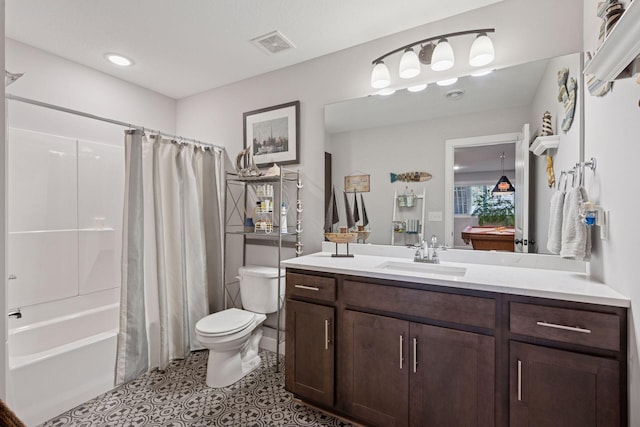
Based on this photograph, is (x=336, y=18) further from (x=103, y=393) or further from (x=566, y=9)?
(x=103, y=393)

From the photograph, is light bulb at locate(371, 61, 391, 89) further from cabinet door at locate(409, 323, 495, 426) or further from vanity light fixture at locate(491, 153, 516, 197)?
cabinet door at locate(409, 323, 495, 426)

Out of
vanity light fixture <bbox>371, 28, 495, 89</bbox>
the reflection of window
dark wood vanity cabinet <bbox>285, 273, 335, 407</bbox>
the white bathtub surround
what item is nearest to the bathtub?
the white bathtub surround

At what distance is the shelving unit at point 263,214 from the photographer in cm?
250

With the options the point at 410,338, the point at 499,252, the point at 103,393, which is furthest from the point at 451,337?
the point at 103,393

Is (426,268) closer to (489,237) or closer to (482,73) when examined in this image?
(489,237)

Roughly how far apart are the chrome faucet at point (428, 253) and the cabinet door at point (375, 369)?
0.53 m

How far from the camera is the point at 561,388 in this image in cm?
118

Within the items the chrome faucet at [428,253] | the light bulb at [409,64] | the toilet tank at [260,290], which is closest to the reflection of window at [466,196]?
the chrome faucet at [428,253]

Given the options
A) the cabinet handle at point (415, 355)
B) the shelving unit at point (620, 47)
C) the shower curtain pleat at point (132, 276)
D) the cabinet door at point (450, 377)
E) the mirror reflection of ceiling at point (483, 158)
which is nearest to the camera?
the shelving unit at point (620, 47)

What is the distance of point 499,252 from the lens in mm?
1806

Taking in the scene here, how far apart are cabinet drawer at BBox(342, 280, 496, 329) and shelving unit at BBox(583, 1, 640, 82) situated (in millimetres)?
927

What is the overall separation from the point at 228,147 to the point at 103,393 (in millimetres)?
2180

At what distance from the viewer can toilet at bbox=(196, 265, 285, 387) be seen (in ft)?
6.77

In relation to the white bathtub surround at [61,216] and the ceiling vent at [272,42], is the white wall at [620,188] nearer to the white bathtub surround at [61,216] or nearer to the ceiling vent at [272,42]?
the ceiling vent at [272,42]
